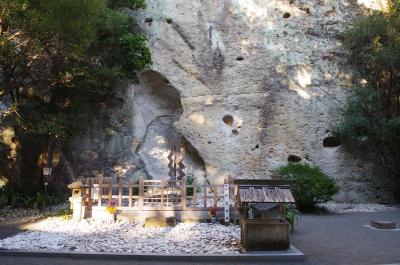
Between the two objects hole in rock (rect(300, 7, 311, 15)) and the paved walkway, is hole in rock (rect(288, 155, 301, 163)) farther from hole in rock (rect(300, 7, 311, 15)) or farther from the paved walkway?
hole in rock (rect(300, 7, 311, 15))

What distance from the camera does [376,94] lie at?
50.4 ft

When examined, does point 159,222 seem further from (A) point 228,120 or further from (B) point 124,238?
(A) point 228,120

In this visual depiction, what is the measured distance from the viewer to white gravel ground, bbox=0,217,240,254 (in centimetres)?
784

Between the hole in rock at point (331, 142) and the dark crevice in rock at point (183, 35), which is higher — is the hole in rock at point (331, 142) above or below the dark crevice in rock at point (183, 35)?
below

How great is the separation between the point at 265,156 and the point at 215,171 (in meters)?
2.26

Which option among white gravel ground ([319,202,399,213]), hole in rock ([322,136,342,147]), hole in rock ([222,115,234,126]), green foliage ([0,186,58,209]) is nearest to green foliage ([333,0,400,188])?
hole in rock ([322,136,342,147])

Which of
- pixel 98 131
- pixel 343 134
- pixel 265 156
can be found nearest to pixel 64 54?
pixel 98 131

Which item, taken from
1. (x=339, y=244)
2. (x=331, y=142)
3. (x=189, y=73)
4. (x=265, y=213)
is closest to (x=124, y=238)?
(x=265, y=213)

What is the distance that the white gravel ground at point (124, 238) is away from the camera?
25.7ft

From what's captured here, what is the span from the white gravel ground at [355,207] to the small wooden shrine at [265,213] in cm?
760

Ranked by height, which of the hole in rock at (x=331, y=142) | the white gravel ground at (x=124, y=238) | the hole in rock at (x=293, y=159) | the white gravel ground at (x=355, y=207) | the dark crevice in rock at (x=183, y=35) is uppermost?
the dark crevice in rock at (x=183, y=35)

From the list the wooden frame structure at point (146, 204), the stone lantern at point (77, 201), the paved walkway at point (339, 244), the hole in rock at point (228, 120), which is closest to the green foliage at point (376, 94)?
the paved walkway at point (339, 244)

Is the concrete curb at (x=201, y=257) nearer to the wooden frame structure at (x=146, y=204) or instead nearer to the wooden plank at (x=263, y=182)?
the wooden plank at (x=263, y=182)

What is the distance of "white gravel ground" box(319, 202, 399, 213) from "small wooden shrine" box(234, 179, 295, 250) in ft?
24.9
